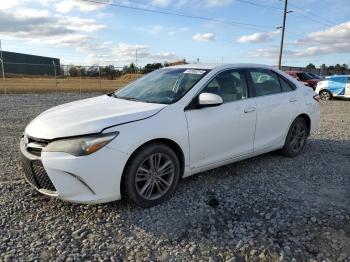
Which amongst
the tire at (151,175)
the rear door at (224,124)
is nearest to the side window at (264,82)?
the rear door at (224,124)

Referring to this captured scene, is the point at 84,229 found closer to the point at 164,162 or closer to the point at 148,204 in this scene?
the point at 148,204

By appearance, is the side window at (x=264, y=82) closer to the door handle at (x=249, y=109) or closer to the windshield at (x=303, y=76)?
the door handle at (x=249, y=109)

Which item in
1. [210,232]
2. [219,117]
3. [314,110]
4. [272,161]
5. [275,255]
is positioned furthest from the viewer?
[314,110]

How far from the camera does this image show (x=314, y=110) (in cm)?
650

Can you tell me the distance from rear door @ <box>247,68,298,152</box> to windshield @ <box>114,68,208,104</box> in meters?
1.00

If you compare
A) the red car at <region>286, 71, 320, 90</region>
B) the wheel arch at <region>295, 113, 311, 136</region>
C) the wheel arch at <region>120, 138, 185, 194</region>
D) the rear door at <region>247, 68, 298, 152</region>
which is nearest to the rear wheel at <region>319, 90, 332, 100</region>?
the red car at <region>286, 71, 320, 90</region>

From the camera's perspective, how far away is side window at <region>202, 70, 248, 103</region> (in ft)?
15.8

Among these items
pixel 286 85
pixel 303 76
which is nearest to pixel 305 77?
pixel 303 76

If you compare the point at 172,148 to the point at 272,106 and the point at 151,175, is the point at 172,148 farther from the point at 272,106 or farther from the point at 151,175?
the point at 272,106

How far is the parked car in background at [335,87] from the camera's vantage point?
19219 millimetres

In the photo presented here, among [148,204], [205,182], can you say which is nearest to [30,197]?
[148,204]

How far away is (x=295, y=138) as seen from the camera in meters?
6.24

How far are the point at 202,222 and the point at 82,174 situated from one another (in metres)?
1.28

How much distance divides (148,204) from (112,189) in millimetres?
503
